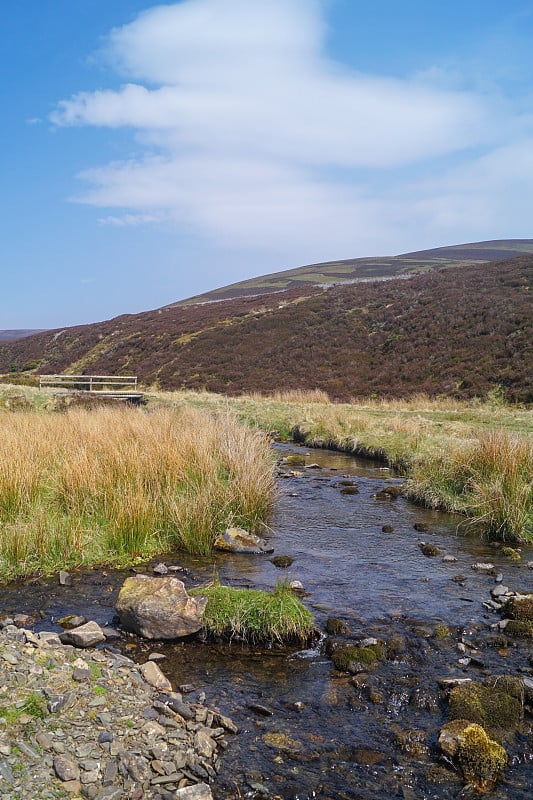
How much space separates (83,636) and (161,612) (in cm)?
81

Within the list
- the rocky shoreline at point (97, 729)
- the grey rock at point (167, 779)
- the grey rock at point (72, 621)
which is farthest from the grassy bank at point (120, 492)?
the grey rock at point (167, 779)

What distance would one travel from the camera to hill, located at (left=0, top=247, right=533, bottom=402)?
34469mm

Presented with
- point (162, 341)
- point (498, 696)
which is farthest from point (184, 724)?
point (162, 341)

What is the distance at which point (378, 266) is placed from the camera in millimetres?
119438

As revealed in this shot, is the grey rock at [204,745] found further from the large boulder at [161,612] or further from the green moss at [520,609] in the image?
the green moss at [520,609]

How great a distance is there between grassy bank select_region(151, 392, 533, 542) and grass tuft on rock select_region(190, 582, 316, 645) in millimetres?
5140

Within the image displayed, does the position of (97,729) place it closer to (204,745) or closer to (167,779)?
(167,779)

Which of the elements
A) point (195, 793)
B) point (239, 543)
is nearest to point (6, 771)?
point (195, 793)

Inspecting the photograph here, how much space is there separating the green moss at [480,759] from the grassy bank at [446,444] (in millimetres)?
6017

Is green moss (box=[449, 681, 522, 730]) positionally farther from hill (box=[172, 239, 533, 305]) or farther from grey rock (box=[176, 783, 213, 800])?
hill (box=[172, 239, 533, 305])

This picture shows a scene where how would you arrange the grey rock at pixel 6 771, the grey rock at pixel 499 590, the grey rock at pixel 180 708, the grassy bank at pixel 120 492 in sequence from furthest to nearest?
the grassy bank at pixel 120 492
the grey rock at pixel 499 590
the grey rock at pixel 180 708
the grey rock at pixel 6 771

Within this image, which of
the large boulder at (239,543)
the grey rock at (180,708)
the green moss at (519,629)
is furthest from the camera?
the large boulder at (239,543)

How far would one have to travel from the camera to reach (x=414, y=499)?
504 inches

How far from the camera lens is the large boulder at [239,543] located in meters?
9.35
